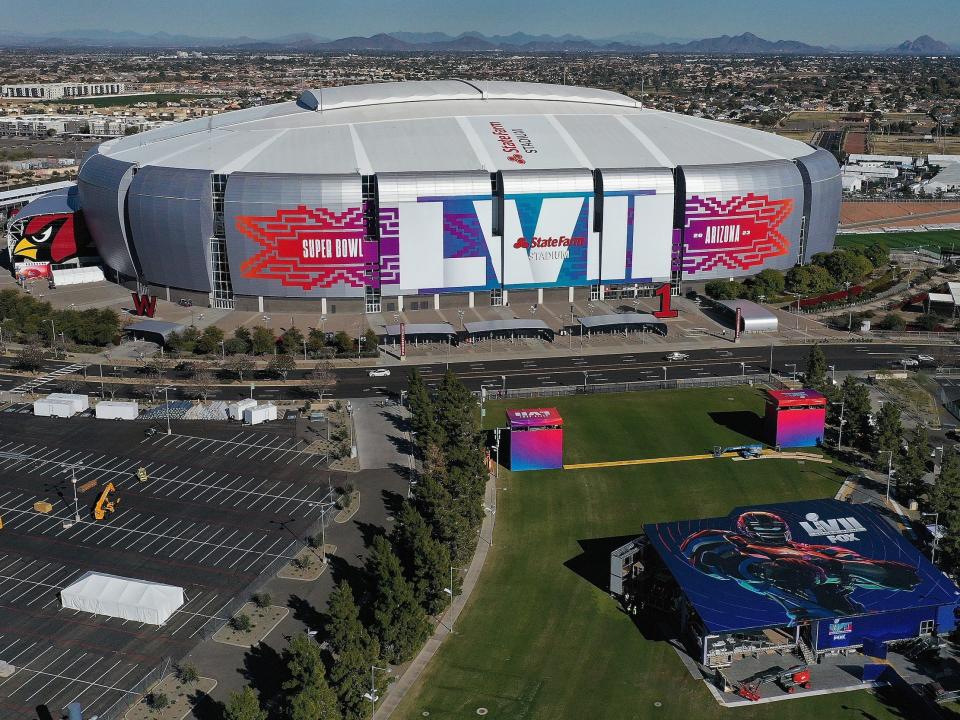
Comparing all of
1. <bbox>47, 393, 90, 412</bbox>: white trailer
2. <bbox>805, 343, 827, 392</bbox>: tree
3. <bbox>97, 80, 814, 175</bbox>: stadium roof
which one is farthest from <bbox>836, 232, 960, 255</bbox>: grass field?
<bbox>47, 393, 90, 412</bbox>: white trailer

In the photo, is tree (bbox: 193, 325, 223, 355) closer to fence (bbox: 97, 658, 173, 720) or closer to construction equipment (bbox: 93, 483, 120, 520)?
construction equipment (bbox: 93, 483, 120, 520)

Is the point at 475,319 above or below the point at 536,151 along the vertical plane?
below

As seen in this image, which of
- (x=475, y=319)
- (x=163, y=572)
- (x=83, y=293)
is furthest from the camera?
(x=83, y=293)

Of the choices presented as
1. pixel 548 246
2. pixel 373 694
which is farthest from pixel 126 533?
pixel 548 246

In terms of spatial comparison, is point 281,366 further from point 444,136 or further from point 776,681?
point 776,681

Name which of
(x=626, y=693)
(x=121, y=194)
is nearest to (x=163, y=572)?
(x=626, y=693)

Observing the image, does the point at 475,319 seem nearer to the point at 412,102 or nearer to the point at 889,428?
the point at 412,102
